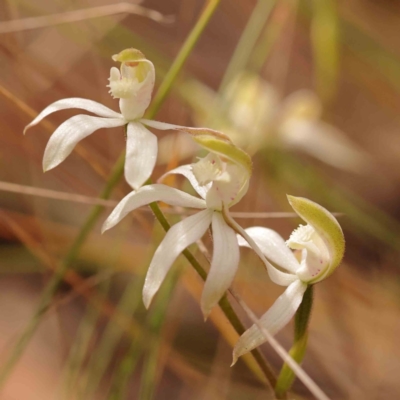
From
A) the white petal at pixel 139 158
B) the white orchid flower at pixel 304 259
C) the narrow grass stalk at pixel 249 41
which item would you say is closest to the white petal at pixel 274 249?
the white orchid flower at pixel 304 259

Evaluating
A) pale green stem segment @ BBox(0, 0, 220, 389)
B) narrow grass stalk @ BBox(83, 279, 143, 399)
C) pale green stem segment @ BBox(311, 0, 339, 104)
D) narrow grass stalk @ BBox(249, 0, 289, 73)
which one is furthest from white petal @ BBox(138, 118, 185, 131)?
pale green stem segment @ BBox(311, 0, 339, 104)

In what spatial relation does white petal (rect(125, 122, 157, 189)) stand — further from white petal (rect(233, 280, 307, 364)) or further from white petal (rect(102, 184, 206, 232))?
white petal (rect(233, 280, 307, 364))

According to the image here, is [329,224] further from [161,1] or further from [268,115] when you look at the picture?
[161,1]

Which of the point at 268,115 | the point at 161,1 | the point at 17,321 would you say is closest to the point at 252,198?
the point at 268,115

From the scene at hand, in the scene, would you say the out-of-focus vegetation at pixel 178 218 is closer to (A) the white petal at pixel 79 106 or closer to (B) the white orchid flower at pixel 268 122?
(B) the white orchid flower at pixel 268 122

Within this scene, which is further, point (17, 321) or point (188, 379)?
point (17, 321)

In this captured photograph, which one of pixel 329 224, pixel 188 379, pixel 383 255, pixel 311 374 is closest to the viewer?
pixel 329 224

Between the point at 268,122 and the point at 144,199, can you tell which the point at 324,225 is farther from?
the point at 268,122
